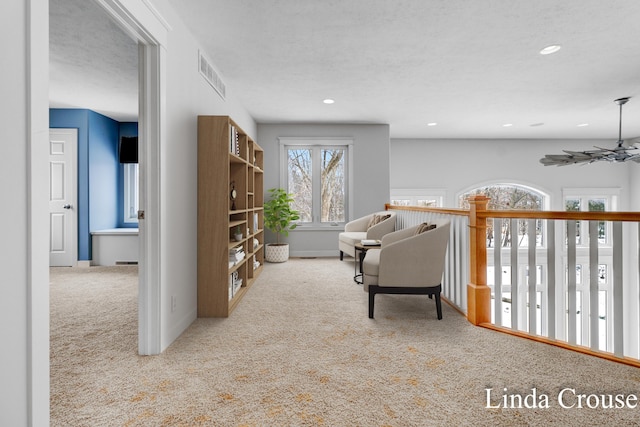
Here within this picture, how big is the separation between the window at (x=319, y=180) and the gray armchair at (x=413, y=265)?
3.34 m

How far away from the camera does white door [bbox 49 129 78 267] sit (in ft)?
16.1

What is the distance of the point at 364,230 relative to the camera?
17.5 ft

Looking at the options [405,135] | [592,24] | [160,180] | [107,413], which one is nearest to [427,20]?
[592,24]

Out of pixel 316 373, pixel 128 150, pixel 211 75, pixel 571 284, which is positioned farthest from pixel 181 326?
pixel 128 150

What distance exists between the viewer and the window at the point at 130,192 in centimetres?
566

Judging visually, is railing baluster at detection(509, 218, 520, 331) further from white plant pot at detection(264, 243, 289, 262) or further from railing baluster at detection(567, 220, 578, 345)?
white plant pot at detection(264, 243, 289, 262)

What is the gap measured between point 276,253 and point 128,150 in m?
3.14

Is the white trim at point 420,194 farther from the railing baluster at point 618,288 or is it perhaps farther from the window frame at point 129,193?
the railing baluster at point 618,288

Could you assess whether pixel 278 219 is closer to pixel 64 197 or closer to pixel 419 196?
pixel 64 197

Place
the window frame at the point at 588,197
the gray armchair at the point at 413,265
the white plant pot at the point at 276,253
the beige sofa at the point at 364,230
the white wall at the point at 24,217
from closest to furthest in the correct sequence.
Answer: the white wall at the point at 24,217 → the gray armchair at the point at 413,265 → the beige sofa at the point at 364,230 → the white plant pot at the point at 276,253 → the window frame at the point at 588,197

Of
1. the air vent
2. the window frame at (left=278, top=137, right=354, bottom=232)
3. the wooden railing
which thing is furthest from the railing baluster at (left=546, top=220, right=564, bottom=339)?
the window frame at (left=278, top=137, right=354, bottom=232)

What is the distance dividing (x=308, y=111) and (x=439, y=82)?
204cm

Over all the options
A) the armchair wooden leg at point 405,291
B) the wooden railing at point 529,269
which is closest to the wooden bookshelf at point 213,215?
the armchair wooden leg at point 405,291

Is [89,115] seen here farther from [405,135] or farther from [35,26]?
[405,135]
